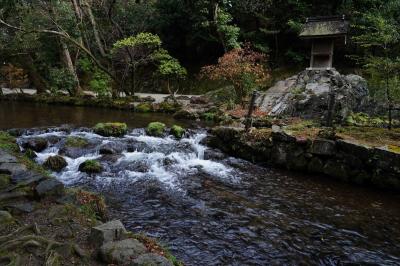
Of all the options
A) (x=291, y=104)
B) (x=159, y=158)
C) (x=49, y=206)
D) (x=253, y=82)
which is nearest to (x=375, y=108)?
(x=291, y=104)

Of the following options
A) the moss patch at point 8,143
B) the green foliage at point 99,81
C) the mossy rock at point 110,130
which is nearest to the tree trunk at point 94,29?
the green foliage at point 99,81

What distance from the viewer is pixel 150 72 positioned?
35344mm

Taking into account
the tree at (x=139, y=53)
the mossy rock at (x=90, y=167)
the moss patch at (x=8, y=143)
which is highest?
the tree at (x=139, y=53)

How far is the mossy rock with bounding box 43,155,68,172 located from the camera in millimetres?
11877

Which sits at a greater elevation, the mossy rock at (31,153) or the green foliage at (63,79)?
the green foliage at (63,79)

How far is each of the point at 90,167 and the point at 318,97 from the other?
12263mm

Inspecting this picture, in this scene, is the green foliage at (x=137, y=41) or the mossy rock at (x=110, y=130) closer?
the mossy rock at (x=110, y=130)

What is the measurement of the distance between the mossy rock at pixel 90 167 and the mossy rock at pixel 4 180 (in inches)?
165

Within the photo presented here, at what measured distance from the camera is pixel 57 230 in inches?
234

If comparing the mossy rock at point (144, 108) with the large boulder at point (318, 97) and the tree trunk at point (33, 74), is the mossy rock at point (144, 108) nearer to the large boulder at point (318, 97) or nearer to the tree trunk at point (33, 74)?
the large boulder at point (318, 97)

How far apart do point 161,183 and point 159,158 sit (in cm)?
230

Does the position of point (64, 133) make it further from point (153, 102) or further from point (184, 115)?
point (153, 102)

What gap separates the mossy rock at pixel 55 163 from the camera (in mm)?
11877

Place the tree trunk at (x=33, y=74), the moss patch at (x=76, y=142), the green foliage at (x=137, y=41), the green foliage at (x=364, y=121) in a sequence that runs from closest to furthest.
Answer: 1. the moss patch at (x=76, y=142)
2. the green foliage at (x=364, y=121)
3. the green foliage at (x=137, y=41)
4. the tree trunk at (x=33, y=74)
